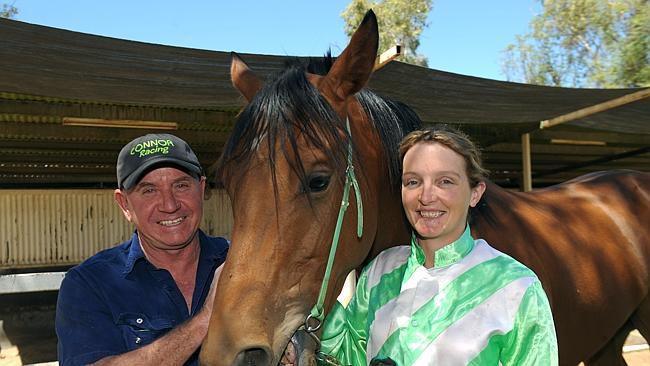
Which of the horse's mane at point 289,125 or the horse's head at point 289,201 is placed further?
the horse's mane at point 289,125

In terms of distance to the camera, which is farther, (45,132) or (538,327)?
(45,132)

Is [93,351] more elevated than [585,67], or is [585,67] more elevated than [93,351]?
[585,67]

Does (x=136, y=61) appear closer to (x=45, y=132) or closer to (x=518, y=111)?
(x=45, y=132)

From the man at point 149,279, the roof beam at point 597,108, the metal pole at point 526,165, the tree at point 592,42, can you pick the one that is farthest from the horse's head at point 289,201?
the tree at point 592,42

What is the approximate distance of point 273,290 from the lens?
1.41 m

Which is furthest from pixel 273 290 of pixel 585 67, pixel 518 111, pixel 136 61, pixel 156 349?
pixel 585 67

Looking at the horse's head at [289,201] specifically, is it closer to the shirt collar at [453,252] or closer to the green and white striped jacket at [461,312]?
the green and white striped jacket at [461,312]

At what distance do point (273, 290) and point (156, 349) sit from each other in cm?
42

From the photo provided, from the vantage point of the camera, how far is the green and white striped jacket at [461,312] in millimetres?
1307

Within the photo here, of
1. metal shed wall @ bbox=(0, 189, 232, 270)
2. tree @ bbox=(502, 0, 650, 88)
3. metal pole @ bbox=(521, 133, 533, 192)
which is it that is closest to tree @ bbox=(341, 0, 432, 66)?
tree @ bbox=(502, 0, 650, 88)

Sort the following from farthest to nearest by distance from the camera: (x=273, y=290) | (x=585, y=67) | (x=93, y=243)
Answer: (x=585, y=67), (x=93, y=243), (x=273, y=290)

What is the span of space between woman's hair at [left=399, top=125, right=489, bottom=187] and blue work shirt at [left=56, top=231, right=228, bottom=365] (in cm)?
94

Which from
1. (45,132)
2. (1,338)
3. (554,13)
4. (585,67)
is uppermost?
(554,13)

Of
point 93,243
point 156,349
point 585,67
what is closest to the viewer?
point 156,349
